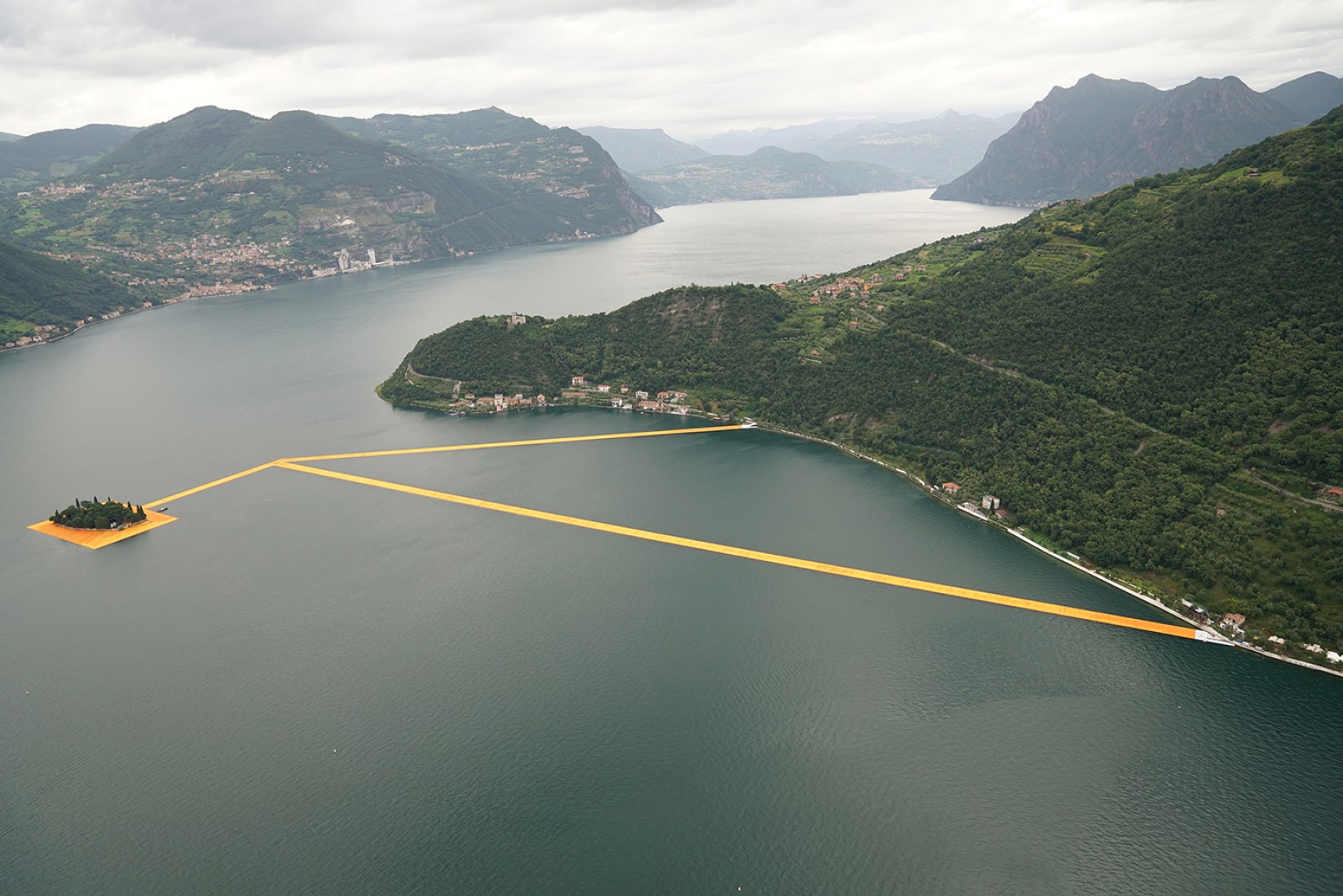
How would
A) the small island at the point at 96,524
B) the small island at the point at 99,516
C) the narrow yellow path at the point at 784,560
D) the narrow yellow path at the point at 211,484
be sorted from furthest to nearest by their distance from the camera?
1. the narrow yellow path at the point at 211,484
2. the small island at the point at 99,516
3. the small island at the point at 96,524
4. the narrow yellow path at the point at 784,560

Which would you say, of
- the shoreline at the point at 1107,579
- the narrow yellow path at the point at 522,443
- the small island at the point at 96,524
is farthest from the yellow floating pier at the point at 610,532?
the shoreline at the point at 1107,579

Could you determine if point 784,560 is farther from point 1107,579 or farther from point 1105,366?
point 1105,366

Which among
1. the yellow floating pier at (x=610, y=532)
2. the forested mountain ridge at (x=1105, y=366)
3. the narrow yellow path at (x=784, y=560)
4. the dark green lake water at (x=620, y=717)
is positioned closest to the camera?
the dark green lake water at (x=620, y=717)

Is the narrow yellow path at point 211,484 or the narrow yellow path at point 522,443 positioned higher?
the narrow yellow path at point 211,484

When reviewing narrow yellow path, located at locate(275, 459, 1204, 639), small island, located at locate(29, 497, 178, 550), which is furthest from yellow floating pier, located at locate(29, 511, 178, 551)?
narrow yellow path, located at locate(275, 459, 1204, 639)

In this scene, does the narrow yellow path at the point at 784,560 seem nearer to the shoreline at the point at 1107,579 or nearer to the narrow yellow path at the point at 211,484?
the shoreline at the point at 1107,579

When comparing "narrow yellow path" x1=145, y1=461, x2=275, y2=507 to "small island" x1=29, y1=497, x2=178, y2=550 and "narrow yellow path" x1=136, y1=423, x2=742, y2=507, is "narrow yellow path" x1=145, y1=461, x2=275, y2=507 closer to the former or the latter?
"narrow yellow path" x1=136, y1=423, x2=742, y2=507

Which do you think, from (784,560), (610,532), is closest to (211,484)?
(610,532)
